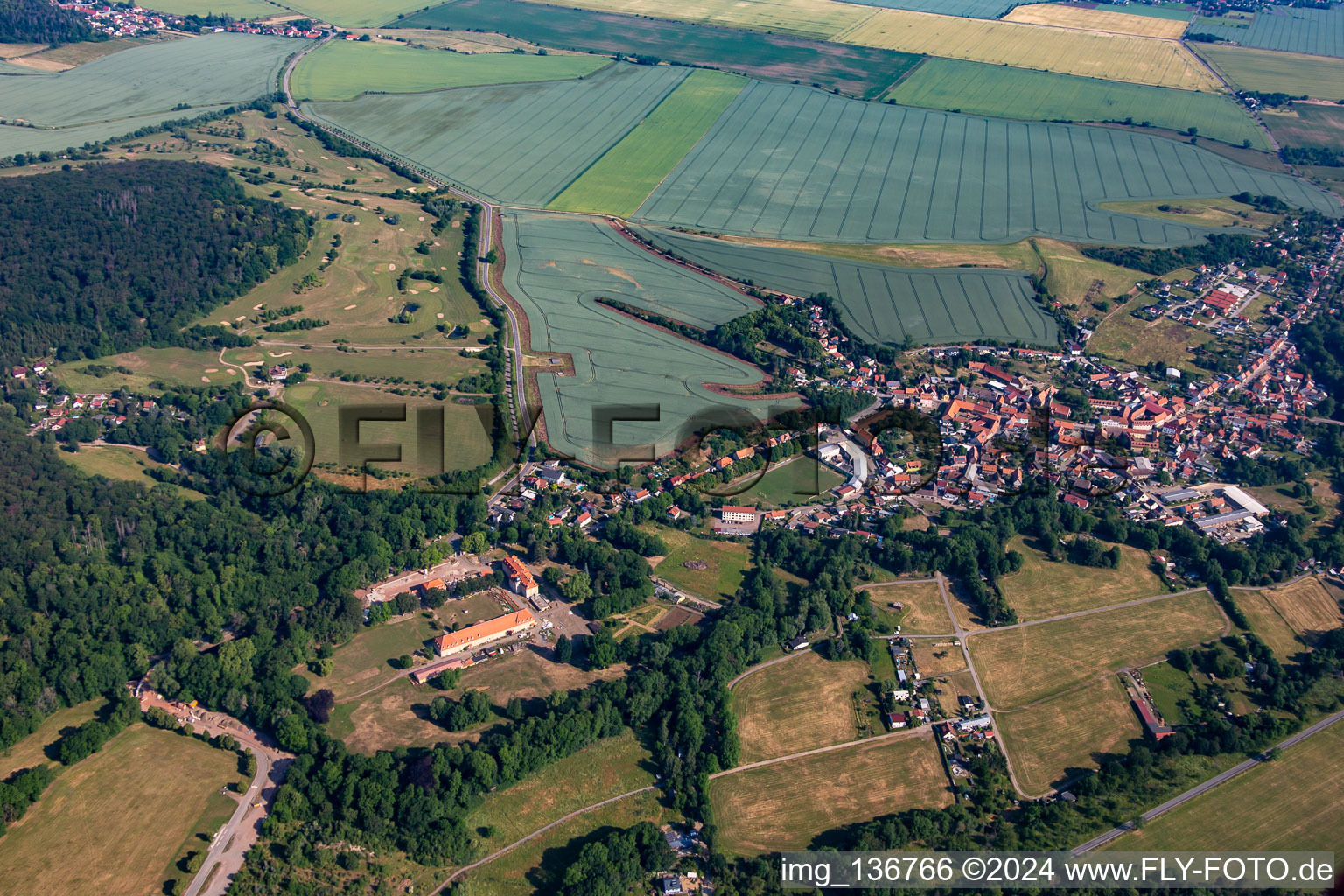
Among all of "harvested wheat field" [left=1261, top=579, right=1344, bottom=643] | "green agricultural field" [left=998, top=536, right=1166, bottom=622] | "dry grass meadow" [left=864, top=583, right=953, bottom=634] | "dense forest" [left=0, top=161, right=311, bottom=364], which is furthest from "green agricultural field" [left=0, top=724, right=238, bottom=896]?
"harvested wheat field" [left=1261, top=579, right=1344, bottom=643]

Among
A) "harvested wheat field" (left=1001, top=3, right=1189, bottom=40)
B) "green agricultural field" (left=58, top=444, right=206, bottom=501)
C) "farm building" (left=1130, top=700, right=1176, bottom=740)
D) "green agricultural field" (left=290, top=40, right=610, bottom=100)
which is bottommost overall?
"farm building" (left=1130, top=700, right=1176, bottom=740)

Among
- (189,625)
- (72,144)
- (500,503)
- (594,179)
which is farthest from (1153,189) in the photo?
(72,144)

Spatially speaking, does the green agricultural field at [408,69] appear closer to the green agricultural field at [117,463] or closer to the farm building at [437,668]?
the green agricultural field at [117,463]

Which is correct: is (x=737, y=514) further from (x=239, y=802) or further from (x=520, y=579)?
(x=239, y=802)

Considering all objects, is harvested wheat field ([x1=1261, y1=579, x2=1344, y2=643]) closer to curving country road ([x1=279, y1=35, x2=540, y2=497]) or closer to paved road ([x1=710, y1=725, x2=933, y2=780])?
paved road ([x1=710, y1=725, x2=933, y2=780])

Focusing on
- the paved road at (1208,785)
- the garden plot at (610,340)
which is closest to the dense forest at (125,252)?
the garden plot at (610,340)

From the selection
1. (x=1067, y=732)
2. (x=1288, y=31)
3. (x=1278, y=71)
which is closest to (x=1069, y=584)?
(x=1067, y=732)
